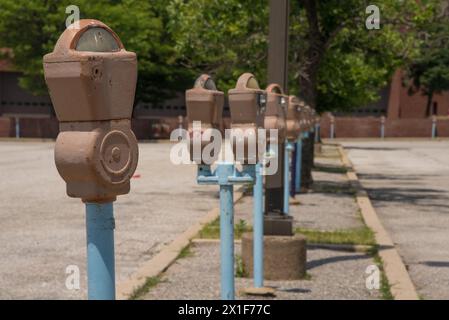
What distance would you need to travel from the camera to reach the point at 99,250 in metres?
2.82

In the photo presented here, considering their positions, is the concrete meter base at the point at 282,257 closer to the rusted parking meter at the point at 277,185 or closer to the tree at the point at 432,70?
the rusted parking meter at the point at 277,185

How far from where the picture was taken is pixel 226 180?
16.8ft

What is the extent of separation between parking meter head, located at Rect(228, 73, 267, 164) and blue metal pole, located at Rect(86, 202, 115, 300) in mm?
2771

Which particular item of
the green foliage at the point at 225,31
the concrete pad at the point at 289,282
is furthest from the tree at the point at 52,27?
the concrete pad at the point at 289,282

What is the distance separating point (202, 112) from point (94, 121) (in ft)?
7.92

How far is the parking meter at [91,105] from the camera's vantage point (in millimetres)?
2697

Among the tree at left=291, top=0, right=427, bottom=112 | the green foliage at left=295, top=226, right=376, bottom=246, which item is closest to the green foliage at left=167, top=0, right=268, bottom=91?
the tree at left=291, top=0, right=427, bottom=112

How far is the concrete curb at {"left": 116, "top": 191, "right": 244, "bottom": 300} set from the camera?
22.7 feet

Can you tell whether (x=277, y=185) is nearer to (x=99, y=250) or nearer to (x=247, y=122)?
(x=247, y=122)

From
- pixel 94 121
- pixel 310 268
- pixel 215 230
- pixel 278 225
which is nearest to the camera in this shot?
pixel 94 121

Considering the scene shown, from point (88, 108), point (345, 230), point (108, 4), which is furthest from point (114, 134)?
point (108, 4)

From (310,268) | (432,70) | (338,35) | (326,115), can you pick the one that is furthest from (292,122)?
(432,70)

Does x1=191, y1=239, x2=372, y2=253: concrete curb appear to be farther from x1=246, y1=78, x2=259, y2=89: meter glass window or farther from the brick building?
the brick building

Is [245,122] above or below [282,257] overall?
above
